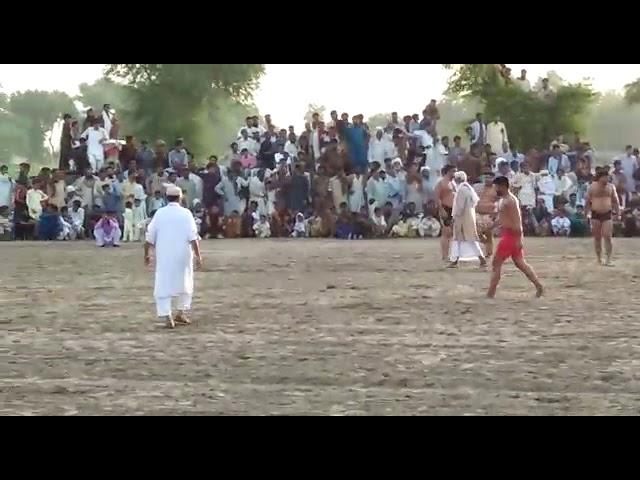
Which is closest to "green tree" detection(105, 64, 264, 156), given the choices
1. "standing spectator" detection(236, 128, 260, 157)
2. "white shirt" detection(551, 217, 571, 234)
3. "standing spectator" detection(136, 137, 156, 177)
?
"standing spectator" detection(236, 128, 260, 157)

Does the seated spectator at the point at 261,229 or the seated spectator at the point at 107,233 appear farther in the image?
the seated spectator at the point at 261,229

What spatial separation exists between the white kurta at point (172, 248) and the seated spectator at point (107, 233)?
1227 centimetres

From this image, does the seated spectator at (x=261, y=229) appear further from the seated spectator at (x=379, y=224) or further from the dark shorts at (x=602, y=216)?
the dark shorts at (x=602, y=216)

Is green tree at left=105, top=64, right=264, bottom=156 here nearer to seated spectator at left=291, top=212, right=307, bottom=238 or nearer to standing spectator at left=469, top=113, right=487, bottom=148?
seated spectator at left=291, top=212, right=307, bottom=238

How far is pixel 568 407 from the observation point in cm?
731

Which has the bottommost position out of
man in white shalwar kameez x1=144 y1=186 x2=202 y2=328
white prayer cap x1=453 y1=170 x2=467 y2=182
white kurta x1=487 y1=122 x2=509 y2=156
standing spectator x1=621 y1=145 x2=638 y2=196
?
man in white shalwar kameez x1=144 y1=186 x2=202 y2=328

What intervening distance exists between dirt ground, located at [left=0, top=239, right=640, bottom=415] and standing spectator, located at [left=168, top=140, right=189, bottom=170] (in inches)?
307

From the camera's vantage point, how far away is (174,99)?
1346 inches

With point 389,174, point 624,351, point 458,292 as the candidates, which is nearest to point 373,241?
point 389,174

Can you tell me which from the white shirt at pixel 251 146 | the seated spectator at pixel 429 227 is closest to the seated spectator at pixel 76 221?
the white shirt at pixel 251 146

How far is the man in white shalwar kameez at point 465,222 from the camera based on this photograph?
16.5 meters

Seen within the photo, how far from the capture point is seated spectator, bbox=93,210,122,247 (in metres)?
23.1

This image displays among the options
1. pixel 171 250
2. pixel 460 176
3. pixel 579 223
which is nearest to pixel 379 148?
pixel 579 223

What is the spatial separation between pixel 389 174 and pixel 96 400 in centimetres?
1744
